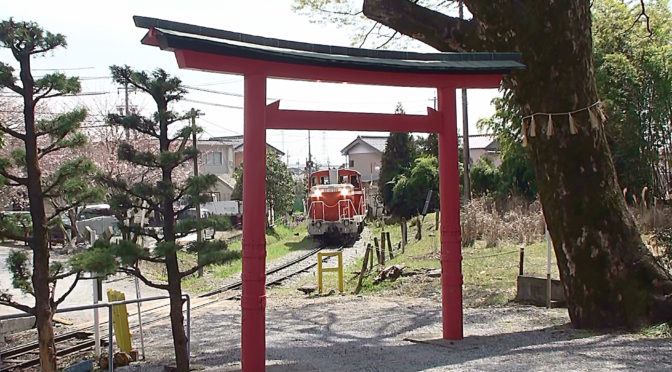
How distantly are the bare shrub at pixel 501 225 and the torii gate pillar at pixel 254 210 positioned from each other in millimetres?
10657

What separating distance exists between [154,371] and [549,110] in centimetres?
497

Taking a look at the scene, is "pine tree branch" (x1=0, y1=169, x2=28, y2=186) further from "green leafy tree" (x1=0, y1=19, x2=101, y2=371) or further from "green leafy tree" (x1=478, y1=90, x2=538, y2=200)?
"green leafy tree" (x1=478, y1=90, x2=538, y2=200)

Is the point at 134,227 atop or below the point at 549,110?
below

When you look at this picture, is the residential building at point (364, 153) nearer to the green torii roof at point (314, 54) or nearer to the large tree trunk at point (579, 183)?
the large tree trunk at point (579, 183)

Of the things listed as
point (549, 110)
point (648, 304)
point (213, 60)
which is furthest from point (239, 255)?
point (648, 304)

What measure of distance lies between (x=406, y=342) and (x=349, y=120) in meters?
2.58

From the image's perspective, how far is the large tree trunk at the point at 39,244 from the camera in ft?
16.6

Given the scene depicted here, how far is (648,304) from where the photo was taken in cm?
603

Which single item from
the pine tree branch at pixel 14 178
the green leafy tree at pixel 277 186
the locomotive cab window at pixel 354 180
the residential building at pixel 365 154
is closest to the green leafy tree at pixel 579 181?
the pine tree branch at pixel 14 178

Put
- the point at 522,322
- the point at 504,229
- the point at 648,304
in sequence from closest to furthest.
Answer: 1. the point at 648,304
2. the point at 522,322
3. the point at 504,229

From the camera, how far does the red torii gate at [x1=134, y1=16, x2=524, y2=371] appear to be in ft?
15.9

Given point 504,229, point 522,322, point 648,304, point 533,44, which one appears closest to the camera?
point 648,304

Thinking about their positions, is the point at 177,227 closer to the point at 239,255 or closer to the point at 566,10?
the point at 239,255

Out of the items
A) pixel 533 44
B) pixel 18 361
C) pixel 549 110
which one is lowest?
pixel 18 361
